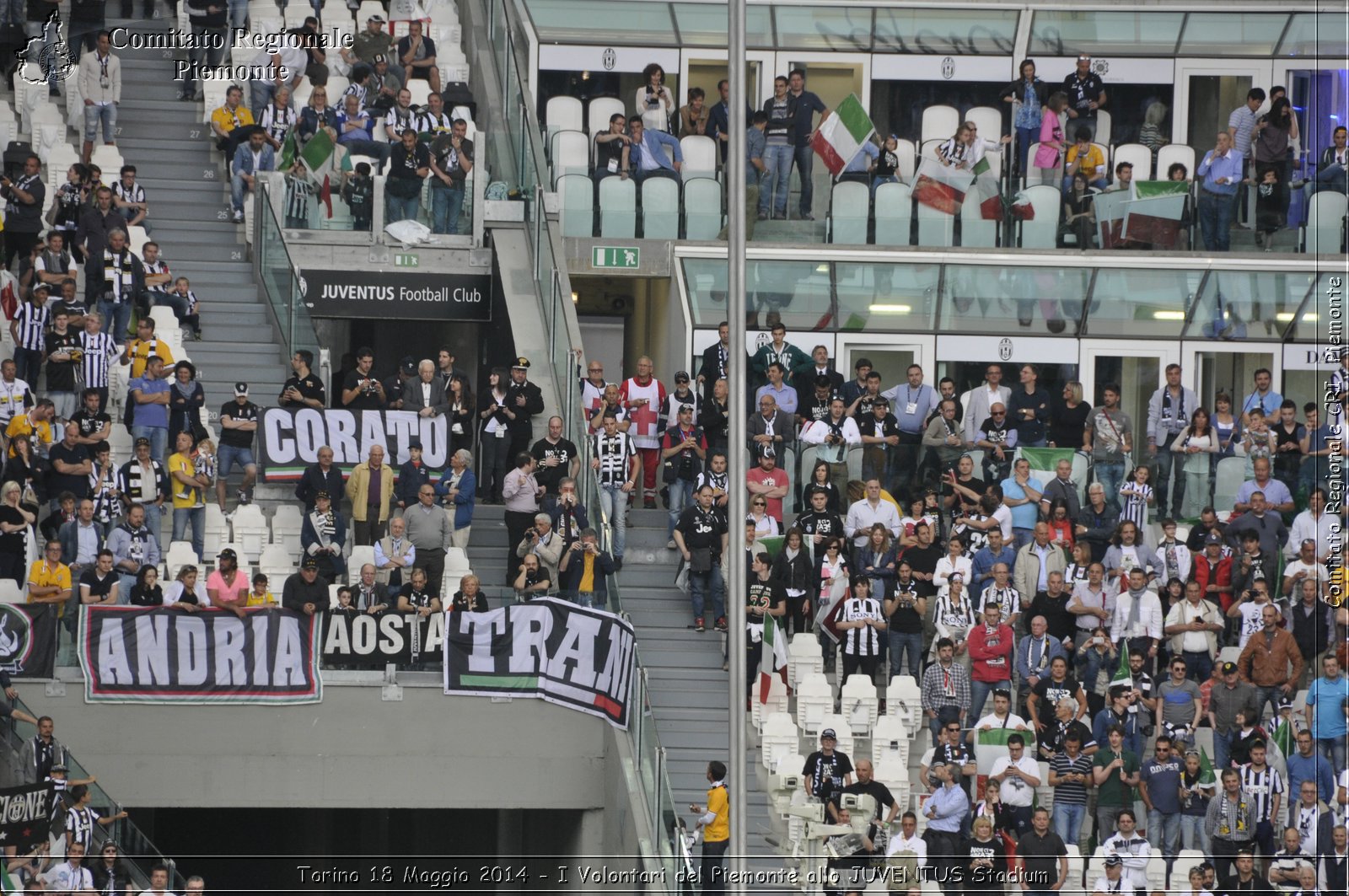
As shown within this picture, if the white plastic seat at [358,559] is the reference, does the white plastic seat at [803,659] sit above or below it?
below

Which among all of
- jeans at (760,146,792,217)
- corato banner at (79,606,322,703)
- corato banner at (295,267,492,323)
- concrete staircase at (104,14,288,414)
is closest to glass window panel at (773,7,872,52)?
jeans at (760,146,792,217)

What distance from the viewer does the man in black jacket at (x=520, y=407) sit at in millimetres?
27094

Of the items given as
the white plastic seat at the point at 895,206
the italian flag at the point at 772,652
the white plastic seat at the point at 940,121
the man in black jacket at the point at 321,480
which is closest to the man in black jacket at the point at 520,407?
the man in black jacket at the point at 321,480

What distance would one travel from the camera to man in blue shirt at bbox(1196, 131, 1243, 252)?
1278 inches

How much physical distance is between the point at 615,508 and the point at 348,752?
3.94 meters

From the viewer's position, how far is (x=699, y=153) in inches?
1299

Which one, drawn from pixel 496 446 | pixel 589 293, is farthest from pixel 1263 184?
pixel 496 446

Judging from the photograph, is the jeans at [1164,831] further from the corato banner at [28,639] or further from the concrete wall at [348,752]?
the corato banner at [28,639]

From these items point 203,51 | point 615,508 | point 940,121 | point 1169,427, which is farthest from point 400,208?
point 1169,427

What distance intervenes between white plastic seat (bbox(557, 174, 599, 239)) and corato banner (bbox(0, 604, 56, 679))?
1094 cm

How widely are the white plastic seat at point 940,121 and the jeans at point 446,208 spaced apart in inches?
322

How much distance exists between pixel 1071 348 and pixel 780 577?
1023cm

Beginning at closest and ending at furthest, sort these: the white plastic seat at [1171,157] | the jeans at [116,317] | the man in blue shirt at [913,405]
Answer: the man in blue shirt at [913,405], the jeans at [116,317], the white plastic seat at [1171,157]

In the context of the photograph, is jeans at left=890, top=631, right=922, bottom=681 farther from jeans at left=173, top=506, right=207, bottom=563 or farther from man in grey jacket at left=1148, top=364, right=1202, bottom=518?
jeans at left=173, top=506, right=207, bottom=563
